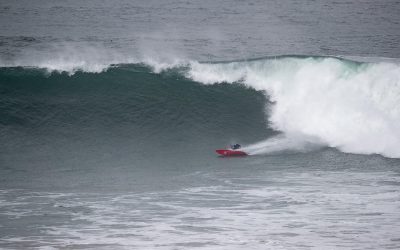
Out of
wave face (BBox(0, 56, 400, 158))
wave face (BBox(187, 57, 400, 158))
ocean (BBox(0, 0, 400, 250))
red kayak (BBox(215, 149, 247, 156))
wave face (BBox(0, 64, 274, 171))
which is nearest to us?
ocean (BBox(0, 0, 400, 250))

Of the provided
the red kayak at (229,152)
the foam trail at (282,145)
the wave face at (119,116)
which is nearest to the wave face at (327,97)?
the foam trail at (282,145)

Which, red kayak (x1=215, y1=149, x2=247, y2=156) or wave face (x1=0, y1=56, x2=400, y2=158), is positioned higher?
wave face (x1=0, y1=56, x2=400, y2=158)

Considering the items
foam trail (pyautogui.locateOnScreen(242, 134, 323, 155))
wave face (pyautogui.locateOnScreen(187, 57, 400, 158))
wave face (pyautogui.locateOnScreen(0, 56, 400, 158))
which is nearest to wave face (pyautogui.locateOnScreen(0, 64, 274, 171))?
wave face (pyautogui.locateOnScreen(0, 56, 400, 158))

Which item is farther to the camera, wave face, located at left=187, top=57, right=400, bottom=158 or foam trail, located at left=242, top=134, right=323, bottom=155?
wave face, located at left=187, top=57, right=400, bottom=158

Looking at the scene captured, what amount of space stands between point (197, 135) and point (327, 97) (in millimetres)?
5445

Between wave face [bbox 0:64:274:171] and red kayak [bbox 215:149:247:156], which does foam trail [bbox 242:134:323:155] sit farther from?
wave face [bbox 0:64:274:171]

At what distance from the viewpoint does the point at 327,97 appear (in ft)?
91.8

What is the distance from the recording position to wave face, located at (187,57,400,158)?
84.7ft

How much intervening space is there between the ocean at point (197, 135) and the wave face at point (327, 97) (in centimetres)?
6

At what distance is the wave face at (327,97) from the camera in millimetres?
25812

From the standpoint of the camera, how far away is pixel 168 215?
17656 mm

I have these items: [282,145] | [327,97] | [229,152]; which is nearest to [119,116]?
[229,152]

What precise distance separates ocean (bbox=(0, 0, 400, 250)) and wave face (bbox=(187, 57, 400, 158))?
0.06 meters

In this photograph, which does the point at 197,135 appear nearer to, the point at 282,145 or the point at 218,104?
the point at 218,104
